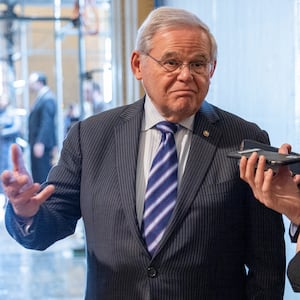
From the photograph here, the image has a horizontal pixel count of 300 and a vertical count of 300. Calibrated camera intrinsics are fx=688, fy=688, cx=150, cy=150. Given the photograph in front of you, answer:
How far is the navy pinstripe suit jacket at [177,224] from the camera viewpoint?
1.52 meters

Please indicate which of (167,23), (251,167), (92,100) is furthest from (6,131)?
(251,167)

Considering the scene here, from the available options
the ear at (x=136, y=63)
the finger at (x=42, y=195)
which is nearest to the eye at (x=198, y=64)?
the ear at (x=136, y=63)

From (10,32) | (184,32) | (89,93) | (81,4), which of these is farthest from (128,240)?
(10,32)

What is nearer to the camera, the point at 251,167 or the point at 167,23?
the point at 251,167

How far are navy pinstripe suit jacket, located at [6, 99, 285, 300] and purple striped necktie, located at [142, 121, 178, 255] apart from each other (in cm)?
3

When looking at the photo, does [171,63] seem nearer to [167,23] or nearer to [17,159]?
[167,23]

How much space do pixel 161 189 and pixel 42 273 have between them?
3.52 m

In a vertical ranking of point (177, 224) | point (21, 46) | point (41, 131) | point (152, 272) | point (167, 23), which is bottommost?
point (41, 131)

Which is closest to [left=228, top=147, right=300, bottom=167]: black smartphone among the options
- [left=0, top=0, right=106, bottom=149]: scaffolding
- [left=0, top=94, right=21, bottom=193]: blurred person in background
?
[left=0, top=0, right=106, bottom=149]: scaffolding

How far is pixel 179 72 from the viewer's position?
1511 millimetres

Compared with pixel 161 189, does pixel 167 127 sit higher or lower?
higher

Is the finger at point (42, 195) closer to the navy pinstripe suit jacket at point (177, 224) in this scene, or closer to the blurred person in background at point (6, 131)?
the navy pinstripe suit jacket at point (177, 224)

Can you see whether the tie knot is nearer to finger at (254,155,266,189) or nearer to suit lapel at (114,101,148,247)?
suit lapel at (114,101,148,247)

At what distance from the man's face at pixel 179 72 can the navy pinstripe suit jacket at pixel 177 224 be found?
0.11 m
